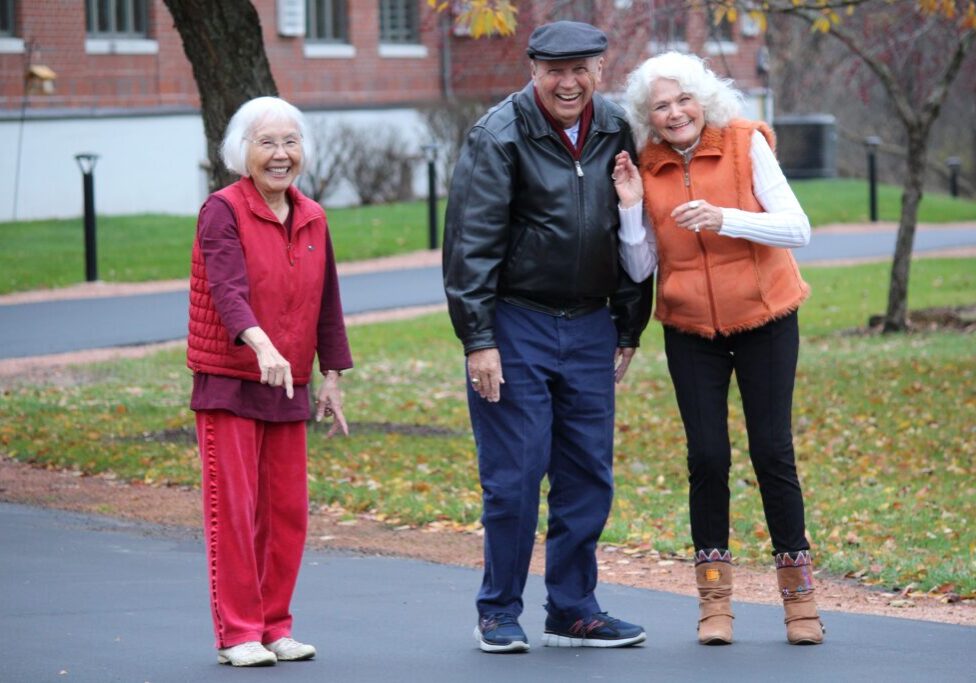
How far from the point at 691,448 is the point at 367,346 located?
10.3m

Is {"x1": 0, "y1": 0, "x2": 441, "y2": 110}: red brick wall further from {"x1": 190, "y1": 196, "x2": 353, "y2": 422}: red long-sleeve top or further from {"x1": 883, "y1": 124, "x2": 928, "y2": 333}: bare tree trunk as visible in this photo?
{"x1": 190, "y1": 196, "x2": 353, "y2": 422}: red long-sleeve top

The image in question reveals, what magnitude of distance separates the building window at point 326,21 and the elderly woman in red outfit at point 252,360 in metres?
28.0

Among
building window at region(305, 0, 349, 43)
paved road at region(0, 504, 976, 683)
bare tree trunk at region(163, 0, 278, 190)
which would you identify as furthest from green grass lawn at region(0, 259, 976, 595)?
building window at region(305, 0, 349, 43)

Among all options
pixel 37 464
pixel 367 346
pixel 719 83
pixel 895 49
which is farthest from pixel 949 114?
pixel 719 83

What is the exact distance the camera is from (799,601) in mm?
5625

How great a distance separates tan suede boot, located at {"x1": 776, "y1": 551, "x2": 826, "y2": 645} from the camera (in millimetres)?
5609

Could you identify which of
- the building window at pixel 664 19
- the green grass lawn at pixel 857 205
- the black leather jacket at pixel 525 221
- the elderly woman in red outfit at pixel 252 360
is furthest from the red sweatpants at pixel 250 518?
the green grass lawn at pixel 857 205

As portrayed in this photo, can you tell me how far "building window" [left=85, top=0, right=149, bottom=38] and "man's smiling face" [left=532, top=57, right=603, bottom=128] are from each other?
2415 centimetres

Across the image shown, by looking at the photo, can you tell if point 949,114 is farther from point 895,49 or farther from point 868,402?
point 868,402

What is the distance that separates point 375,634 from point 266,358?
1.25 metres

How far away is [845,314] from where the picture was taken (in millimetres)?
18453

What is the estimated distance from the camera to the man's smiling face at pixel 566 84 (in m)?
5.33

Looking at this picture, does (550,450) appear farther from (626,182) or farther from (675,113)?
(675,113)

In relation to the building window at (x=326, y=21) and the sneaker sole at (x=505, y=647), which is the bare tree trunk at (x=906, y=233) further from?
the building window at (x=326, y=21)
